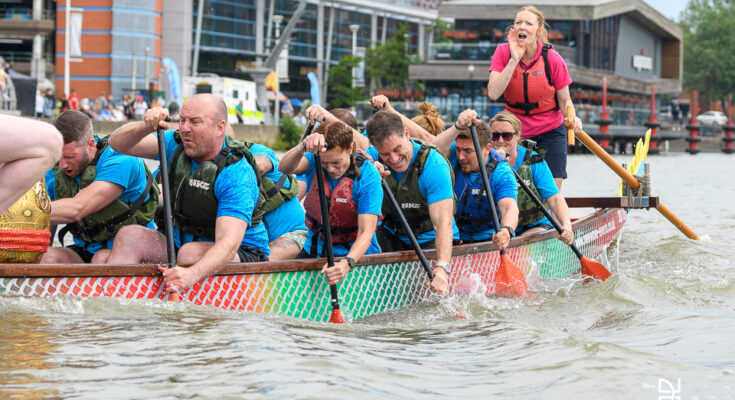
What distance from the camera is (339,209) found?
6449mm

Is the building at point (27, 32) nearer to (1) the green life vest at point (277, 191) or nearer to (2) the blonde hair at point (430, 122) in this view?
(2) the blonde hair at point (430, 122)

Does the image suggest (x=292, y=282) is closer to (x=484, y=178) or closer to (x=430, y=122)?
(x=484, y=178)

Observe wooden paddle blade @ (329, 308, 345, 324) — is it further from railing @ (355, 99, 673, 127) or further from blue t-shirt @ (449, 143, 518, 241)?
railing @ (355, 99, 673, 127)

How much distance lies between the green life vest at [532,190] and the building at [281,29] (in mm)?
38496

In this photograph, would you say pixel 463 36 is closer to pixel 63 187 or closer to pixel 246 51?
pixel 246 51

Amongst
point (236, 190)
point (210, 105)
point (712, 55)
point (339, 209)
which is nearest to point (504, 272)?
point (339, 209)

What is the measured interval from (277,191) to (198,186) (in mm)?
1245

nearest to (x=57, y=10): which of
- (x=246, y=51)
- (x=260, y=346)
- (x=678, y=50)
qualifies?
(x=246, y=51)

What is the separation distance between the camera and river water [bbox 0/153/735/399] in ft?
14.3

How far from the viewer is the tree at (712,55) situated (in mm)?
73938

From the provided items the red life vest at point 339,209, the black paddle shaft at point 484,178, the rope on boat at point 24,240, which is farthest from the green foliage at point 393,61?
the rope on boat at point 24,240

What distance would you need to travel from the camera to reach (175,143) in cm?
612

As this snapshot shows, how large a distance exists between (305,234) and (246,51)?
49808 millimetres

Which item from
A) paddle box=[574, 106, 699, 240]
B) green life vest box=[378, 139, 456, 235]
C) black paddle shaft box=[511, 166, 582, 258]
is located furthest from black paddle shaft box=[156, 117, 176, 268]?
paddle box=[574, 106, 699, 240]
